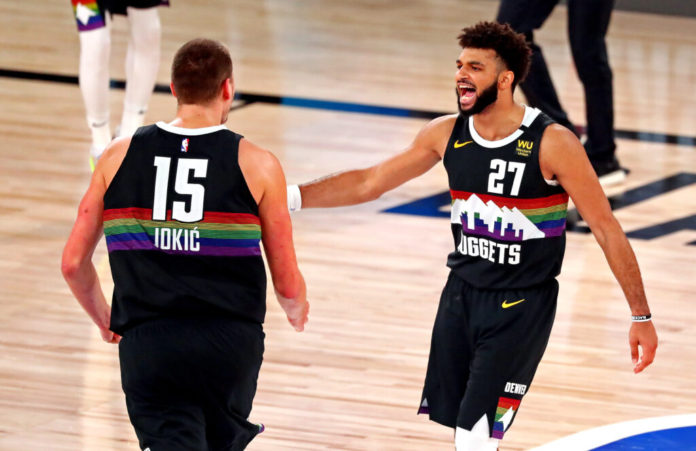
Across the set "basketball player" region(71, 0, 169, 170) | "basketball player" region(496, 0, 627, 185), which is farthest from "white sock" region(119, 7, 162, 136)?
"basketball player" region(496, 0, 627, 185)

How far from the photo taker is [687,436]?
3.69 metres

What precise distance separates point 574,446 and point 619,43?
715cm

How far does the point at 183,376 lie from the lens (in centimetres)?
258

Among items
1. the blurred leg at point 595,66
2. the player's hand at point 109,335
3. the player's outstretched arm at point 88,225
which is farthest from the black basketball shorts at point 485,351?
the blurred leg at point 595,66

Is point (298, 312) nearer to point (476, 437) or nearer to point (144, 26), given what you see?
point (476, 437)

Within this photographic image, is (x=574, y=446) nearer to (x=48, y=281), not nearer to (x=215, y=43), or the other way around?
(x=215, y=43)

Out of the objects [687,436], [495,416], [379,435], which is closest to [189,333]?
[495,416]

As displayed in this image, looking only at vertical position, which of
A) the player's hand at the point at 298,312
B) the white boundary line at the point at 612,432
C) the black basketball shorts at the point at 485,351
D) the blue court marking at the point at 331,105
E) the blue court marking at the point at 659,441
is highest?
the player's hand at the point at 298,312

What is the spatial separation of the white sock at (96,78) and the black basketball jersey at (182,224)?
11.0ft

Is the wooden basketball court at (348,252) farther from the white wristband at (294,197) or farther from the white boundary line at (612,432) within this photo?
the white wristband at (294,197)

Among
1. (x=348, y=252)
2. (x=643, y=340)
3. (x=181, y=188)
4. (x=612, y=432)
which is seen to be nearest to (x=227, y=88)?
(x=181, y=188)

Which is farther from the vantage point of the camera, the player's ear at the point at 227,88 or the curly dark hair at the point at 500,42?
the curly dark hair at the point at 500,42

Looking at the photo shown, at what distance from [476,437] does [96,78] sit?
11.3 feet

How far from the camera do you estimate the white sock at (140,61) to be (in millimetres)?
6016
